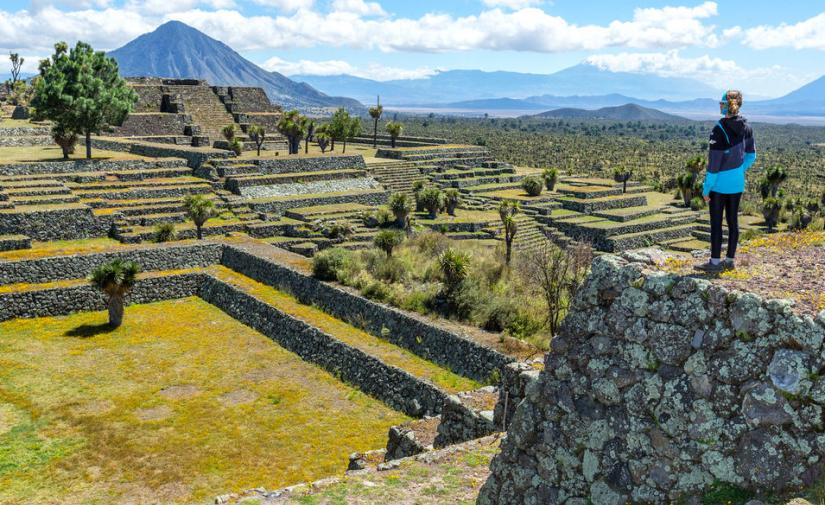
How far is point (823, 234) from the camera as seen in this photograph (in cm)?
766

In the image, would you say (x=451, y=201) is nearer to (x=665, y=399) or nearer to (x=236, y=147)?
(x=236, y=147)

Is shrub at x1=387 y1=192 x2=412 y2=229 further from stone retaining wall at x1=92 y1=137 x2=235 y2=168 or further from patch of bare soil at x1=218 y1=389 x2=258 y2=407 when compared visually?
patch of bare soil at x1=218 y1=389 x2=258 y2=407

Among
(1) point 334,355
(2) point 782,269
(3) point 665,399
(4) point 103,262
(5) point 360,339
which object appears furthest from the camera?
(4) point 103,262

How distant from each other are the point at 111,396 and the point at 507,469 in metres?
14.7

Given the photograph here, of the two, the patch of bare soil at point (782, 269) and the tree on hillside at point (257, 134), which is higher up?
the tree on hillside at point (257, 134)

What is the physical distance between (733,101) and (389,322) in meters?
15.0

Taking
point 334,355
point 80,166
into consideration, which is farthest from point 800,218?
point 80,166

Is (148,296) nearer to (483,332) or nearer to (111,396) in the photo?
(111,396)

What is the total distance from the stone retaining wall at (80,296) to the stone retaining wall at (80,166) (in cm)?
1518

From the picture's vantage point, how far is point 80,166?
3953 centimetres

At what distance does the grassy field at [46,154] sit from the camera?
40.0m

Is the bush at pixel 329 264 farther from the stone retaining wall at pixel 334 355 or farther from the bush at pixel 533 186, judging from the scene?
the bush at pixel 533 186

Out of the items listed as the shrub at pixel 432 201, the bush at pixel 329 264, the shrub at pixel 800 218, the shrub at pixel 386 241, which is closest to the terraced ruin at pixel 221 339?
the shrub at pixel 432 201

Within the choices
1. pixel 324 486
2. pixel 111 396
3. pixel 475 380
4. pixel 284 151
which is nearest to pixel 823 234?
pixel 324 486
